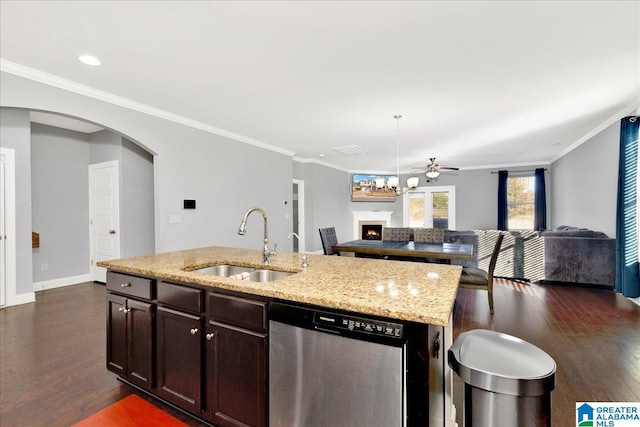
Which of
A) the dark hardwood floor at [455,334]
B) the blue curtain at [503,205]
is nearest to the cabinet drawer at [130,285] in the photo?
the dark hardwood floor at [455,334]

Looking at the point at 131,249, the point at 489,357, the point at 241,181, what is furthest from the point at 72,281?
the point at 489,357

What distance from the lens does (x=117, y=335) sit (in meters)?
2.10

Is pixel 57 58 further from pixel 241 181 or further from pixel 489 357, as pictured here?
pixel 489 357

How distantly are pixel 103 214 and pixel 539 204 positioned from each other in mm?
9853

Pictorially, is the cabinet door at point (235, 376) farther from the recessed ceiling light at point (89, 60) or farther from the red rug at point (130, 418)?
the recessed ceiling light at point (89, 60)

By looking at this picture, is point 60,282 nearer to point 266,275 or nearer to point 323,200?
point 266,275

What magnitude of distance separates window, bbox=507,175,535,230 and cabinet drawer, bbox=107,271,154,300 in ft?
29.6

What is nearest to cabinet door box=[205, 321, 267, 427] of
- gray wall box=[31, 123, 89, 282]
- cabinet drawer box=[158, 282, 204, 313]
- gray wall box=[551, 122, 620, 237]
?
cabinet drawer box=[158, 282, 204, 313]

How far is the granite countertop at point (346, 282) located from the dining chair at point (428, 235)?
9.92ft

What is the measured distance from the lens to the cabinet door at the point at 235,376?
57.2 inches

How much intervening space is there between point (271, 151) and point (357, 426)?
542 cm

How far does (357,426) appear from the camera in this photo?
1184 mm

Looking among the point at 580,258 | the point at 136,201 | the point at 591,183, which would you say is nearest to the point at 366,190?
the point at 591,183

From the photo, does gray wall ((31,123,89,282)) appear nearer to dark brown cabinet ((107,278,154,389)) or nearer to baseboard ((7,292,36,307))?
baseboard ((7,292,36,307))
